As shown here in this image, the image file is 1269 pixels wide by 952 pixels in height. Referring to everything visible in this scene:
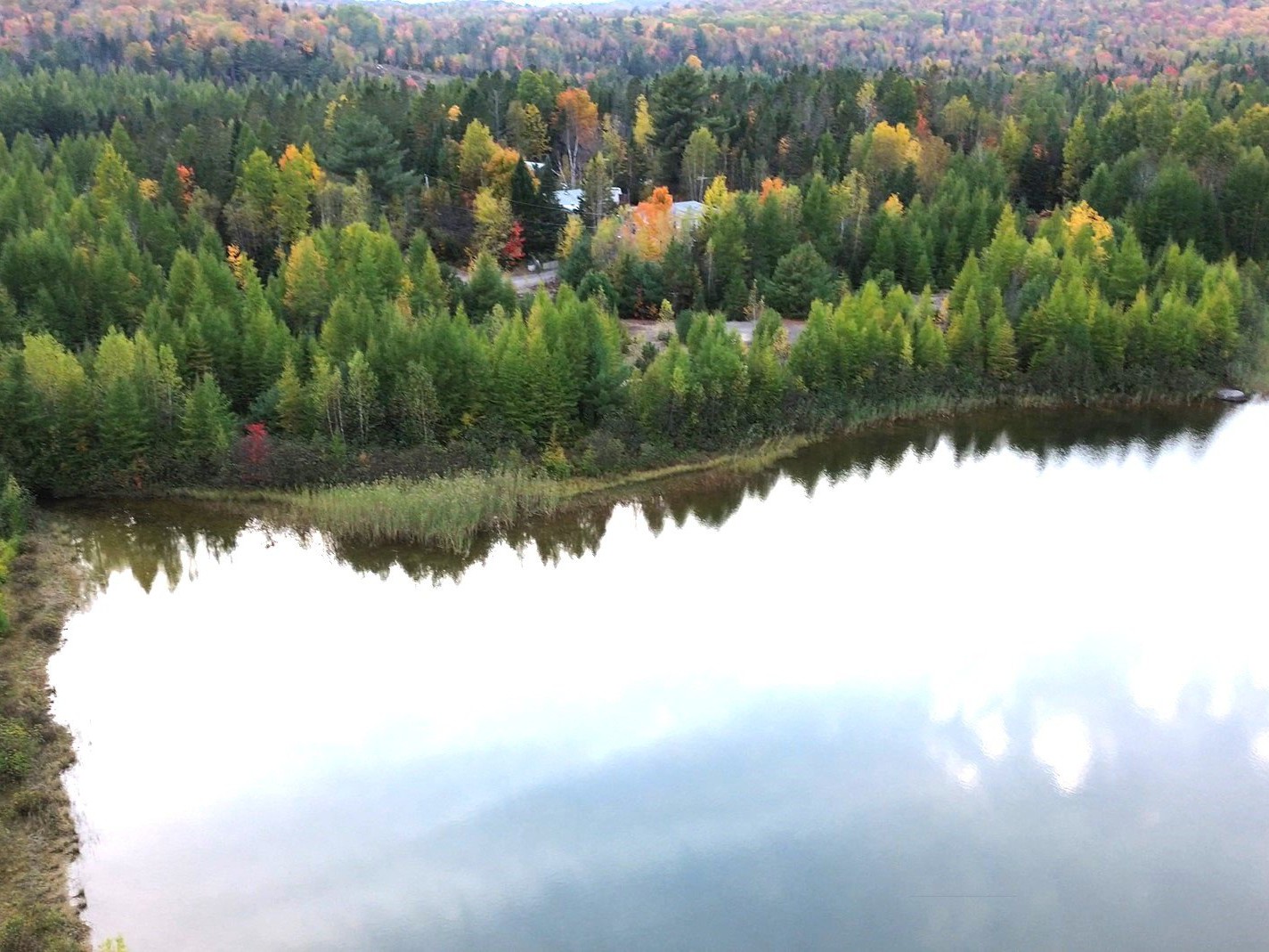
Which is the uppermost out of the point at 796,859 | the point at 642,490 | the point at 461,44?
the point at 796,859

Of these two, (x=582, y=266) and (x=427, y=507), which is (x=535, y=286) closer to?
(x=582, y=266)

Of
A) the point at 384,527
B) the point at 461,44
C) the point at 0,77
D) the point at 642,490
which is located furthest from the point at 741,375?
the point at 461,44

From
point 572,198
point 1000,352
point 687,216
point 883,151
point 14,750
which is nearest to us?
point 14,750

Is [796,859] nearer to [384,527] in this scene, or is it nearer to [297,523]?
[384,527]

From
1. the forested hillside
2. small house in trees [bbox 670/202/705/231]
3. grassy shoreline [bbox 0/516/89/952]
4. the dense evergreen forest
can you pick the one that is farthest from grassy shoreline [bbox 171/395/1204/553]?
the forested hillside

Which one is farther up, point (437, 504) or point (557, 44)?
point (437, 504)

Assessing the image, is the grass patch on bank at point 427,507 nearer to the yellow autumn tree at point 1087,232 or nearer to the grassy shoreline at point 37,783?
the grassy shoreline at point 37,783

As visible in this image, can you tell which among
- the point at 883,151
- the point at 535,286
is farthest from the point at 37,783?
the point at 883,151
